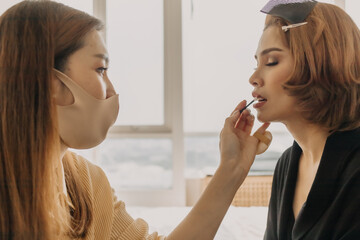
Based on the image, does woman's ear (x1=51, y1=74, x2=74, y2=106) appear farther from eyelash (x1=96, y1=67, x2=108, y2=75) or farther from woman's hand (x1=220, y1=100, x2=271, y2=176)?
woman's hand (x1=220, y1=100, x2=271, y2=176)

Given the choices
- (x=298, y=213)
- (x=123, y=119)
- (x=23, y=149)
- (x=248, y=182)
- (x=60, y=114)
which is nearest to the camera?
(x=23, y=149)

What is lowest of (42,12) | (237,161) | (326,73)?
(237,161)

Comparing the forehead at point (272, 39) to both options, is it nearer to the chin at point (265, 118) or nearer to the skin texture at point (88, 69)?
the chin at point (265, 118)

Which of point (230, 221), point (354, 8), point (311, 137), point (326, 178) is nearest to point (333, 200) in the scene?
point (326, 178)

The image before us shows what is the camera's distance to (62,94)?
893 mm

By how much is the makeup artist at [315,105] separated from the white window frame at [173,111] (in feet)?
6.28

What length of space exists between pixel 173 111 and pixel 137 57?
589 mm

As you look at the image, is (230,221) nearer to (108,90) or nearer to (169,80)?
(108,90)

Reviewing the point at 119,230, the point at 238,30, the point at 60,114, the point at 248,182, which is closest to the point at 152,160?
Answer: the point at 248,182

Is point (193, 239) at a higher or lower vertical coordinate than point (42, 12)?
lower

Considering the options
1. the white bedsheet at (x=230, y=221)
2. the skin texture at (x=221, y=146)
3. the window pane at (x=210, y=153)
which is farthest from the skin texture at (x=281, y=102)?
the window pane at (x=210, y=153)

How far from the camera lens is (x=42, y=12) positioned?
820mm

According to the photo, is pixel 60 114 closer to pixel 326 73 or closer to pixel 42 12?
pixel 42 12

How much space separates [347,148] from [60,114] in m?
0.74
